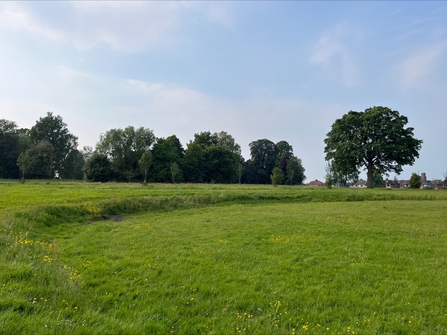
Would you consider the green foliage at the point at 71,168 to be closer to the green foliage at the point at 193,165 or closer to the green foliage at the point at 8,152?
the green foliage at the point at 8,152

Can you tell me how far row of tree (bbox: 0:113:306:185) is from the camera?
7431 cm

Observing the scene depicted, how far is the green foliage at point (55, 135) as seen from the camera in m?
91.2

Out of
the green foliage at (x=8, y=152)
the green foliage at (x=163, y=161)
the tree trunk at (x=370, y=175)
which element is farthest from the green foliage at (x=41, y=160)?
the tree trunk at (x=370, y=175)

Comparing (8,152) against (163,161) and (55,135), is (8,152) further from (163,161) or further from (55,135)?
(163,161)

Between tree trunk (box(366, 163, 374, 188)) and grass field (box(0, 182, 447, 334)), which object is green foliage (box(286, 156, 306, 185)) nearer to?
tree trunk (box(366, 163, 374, 188))

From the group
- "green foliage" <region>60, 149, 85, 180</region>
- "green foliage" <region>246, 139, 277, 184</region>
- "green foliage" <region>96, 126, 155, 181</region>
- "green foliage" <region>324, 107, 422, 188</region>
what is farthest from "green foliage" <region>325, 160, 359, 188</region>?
"green foliage" <region>60, 149, 85, 180</region>

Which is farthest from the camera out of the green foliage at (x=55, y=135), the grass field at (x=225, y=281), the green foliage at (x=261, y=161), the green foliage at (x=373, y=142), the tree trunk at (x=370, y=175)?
the green foliage at (x=261, y=161)

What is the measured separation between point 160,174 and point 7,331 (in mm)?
73803

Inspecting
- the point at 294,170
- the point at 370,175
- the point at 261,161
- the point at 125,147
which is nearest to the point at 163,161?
the point at 125,147

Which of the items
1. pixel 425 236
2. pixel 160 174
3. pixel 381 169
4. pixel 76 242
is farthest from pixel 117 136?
pixel 425 236

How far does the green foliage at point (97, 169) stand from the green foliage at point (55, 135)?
2509cm

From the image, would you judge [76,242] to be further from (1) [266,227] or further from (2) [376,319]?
(2) [376,319]

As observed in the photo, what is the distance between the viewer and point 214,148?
92688 mm

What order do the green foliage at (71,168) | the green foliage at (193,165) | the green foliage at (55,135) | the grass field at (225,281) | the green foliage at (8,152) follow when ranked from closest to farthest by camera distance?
1. the grass field at (225,281)
2. the green foliage at (8,152)
3. the green foliage at (193,165)
4. the green foliage at (55,135)
5. the green foliage at (71,168)
